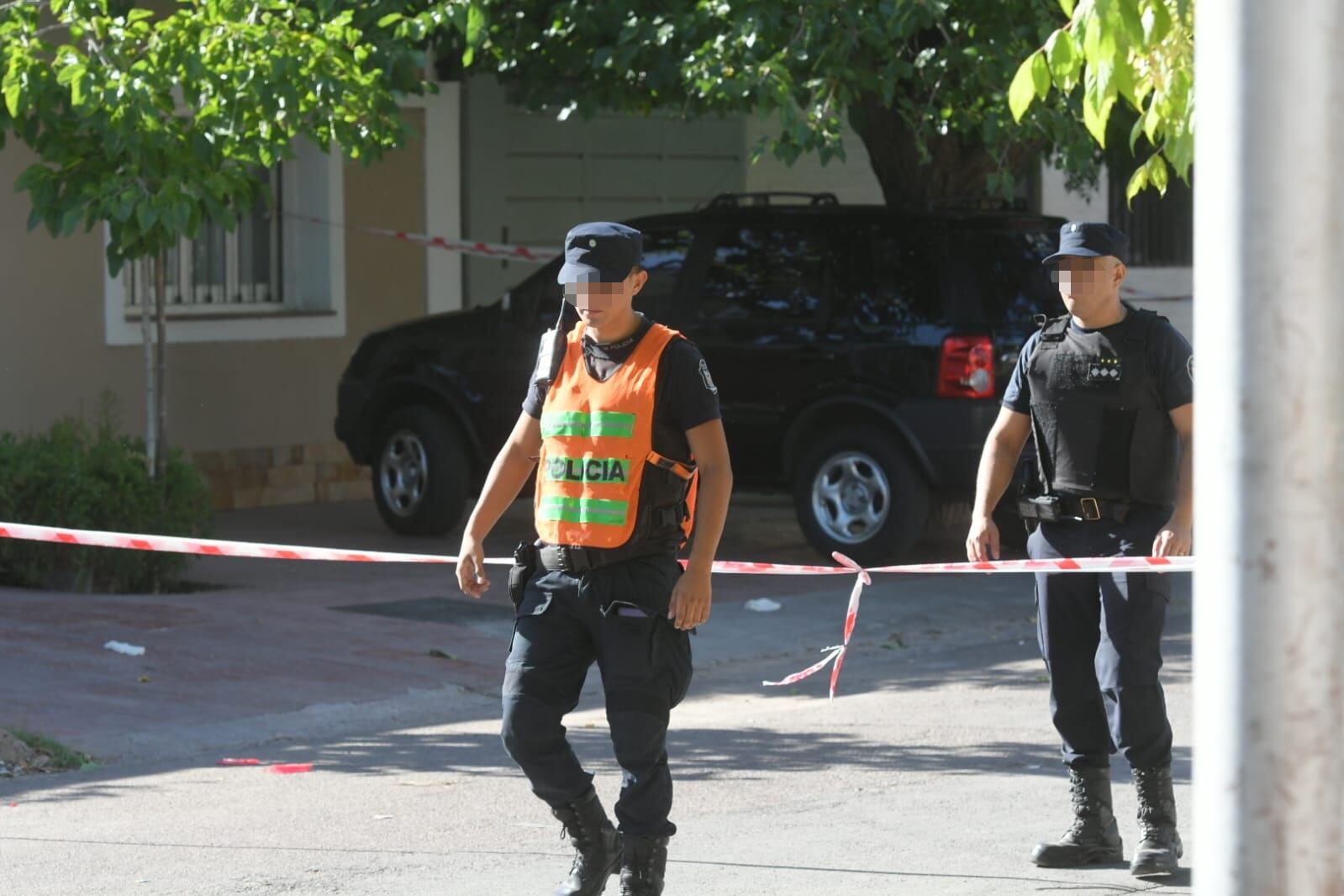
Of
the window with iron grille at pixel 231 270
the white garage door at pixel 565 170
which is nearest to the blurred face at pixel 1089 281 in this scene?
the window with iron grille at pixel 231 270

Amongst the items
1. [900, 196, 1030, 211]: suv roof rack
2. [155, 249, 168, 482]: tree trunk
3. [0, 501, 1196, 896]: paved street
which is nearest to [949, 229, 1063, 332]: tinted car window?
[900, 196, 1030, 211]: suv roof rack

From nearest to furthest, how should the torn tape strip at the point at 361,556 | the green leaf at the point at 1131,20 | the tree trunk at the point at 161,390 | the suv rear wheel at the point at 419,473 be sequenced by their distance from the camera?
the green leaf at the point at 1131,20 < the torn tape strip at the point at 361,556 < the tree trunk at the point at 161,390 < the suv rear wheel at the point at 419,473

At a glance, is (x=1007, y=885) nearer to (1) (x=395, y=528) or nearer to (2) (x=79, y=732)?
(2) (x=79, y=732)

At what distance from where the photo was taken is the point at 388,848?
20.1 feet

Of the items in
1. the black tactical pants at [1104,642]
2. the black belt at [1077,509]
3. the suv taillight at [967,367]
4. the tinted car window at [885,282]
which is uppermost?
the tinted car window at [885,282]

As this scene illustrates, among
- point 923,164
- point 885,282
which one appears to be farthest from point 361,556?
point 923,164

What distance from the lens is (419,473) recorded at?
43.5ft

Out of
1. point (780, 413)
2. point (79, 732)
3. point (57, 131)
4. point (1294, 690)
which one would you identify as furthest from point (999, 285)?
point (1294, 690)

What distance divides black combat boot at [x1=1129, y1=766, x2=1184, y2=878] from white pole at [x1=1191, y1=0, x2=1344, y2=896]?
2.98 meters

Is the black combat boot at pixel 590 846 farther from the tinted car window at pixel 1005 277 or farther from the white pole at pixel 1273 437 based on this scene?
the tinted car window at pixel 1005 277

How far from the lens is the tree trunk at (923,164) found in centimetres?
1291

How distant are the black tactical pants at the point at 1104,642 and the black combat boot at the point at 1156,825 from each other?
0.04 metres

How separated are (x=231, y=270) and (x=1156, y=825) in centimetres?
1039

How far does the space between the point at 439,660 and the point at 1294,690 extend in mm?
6865
